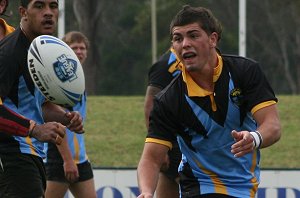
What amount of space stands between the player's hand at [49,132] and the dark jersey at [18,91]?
141 mm

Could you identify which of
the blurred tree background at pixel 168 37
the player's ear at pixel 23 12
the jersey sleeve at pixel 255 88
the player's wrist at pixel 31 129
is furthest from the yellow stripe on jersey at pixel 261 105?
the blurred tree background at pixel 168 37

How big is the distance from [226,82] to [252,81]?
0.17 m

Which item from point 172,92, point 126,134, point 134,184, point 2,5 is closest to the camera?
point 172,92

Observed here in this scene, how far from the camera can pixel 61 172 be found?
853cm

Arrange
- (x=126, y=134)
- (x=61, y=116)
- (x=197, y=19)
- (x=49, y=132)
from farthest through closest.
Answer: (x=126, y=134) < (x=61, y=116) < (x=49, y=132) < (x=197, y=19)

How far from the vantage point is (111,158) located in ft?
46.0

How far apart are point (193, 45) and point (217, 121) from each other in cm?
50

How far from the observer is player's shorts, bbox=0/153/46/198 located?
6.32m

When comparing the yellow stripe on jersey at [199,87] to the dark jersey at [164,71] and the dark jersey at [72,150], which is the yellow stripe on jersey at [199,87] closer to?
the dark jersey at [164,71]

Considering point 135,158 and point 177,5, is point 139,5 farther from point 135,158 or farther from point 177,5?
point 135,158

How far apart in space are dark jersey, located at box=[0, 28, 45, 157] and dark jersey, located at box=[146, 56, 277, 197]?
949 mm

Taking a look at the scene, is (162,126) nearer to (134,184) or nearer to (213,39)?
(213,39)

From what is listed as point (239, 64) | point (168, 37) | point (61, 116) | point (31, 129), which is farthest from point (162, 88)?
point (168, 37)

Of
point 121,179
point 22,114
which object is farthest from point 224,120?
point 121,179
